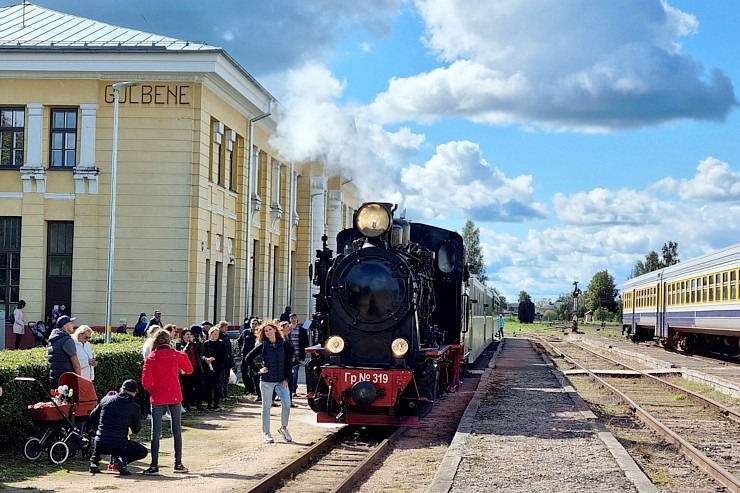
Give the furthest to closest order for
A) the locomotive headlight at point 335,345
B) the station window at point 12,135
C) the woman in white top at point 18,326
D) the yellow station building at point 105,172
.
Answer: the station window at point 12,135
the yellow station building at point 105,172
the woman in white top at point 18,326
the locomotive headlight at point 335,345

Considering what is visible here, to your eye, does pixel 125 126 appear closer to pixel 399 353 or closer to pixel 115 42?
pixel 115 42

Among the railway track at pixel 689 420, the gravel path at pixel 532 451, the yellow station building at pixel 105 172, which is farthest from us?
the yellow station building at pixel 105 172

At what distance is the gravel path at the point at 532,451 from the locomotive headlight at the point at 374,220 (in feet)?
9.84

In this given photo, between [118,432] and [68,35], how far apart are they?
68.3ft

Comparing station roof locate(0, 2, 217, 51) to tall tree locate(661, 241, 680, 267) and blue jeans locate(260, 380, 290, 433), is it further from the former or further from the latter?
tall tree locate(661, 241, 680, 267)

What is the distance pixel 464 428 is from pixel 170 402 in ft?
14.2

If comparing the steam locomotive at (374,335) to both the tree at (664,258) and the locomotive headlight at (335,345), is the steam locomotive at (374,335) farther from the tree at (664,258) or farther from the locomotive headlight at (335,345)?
the tree at (664,258)

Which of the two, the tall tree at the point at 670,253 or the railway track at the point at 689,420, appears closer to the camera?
the railway track at the point at 689,420

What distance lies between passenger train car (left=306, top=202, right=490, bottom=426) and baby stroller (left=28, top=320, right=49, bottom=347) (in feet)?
40.6

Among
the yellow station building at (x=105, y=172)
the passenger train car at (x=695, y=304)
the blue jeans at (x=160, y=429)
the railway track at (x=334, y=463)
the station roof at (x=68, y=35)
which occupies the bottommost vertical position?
the railway track at (x=334, y=463)

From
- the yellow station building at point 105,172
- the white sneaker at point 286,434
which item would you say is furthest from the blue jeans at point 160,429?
the yellow station building at point 105,172

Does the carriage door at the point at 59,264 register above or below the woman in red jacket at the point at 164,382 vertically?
above

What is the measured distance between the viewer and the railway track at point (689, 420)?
459 inches

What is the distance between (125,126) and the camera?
90.0 ft
